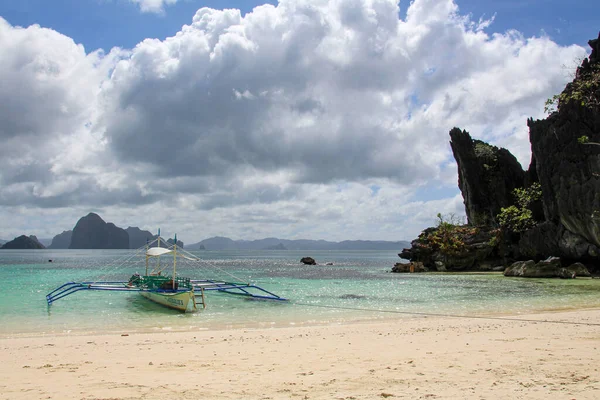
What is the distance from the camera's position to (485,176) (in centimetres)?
7744

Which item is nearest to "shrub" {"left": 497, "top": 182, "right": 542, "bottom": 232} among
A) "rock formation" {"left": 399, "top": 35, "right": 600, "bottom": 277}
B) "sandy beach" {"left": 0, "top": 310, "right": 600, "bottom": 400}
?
"rock formation" {"left": 399, "top": 35, "right": 600, "bottom": 277}

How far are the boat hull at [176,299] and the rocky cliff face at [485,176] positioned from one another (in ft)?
209

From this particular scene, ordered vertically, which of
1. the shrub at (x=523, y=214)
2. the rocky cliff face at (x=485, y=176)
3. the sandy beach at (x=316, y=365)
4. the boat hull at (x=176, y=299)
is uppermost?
the rocky cliff face at (x=485, y=176)

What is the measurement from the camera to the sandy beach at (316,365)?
23.2ft

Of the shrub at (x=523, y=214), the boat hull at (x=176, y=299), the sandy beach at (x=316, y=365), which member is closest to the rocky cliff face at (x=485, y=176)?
the shrub at (x=523, y=214)

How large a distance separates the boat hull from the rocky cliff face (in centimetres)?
6381

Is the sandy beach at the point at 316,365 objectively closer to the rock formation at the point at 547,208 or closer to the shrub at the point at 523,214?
the rock formation at the point at 547,208

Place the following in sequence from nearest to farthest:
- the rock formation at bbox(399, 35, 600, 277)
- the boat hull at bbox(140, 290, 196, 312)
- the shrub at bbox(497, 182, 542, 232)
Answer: the boat hull at bbox(140, 290, 196, 312) → the rock formation at bbox(399, 35, 600, 277) → the shrub at bbox(497, 182, 542, 232)

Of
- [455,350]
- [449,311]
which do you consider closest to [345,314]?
[449,311]

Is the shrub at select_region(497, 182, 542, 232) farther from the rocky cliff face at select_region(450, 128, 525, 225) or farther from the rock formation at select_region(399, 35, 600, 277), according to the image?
the rocky cliff face at select_region(450, 128, 525, 225)

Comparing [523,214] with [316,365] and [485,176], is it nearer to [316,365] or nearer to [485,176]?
[485,176]

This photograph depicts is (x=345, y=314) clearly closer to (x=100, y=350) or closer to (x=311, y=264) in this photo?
(x=100, y=350)

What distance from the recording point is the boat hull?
22.6m

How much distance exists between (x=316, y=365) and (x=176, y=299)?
52.1 ft
